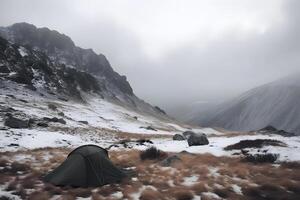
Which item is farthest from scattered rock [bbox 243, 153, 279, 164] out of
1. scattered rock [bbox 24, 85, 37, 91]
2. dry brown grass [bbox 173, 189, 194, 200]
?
scattered rock [bbox 24, 85, 37, 91]

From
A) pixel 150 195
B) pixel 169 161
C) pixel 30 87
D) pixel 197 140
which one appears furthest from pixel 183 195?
pixel 30 87

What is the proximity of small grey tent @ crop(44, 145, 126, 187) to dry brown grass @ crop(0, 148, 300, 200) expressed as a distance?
58 centimetres

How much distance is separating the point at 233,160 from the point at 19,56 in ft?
406

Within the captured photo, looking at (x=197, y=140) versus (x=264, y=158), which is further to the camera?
(x=197, y=140)

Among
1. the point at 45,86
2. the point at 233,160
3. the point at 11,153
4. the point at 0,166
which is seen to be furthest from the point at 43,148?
the point at 45,86

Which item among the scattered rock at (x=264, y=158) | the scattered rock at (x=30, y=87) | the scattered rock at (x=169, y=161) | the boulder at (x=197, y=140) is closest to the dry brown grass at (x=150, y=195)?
the scattered rock at (x=169, y=161)

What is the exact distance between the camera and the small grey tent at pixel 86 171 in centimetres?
1692

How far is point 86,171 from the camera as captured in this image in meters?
17.5

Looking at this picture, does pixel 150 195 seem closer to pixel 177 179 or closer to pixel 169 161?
pixel 177 179

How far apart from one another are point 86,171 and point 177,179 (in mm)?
5077

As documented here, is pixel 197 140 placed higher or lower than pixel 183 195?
higher

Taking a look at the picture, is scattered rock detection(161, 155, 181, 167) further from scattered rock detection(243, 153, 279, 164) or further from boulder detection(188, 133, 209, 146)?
boulder detection(188, 133, 209, 146)

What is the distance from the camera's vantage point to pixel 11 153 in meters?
24.0

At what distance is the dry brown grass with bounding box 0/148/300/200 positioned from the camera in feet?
50.0
